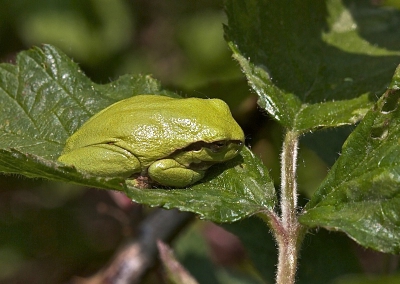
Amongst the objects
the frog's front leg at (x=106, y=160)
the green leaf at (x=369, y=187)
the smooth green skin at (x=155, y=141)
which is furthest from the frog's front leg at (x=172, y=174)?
the green leaf at (x=369, y=187)

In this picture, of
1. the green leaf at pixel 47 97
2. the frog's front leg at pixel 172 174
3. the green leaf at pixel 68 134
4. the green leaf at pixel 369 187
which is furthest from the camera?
the green leaf at pixel 47 97

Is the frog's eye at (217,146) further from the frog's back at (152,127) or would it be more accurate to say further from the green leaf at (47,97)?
the green leaf at (47,97)

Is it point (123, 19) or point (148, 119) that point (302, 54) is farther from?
point (123, 19)

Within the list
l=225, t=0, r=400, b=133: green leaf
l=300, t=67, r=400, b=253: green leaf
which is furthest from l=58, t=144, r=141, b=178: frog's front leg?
l=300, t=67, r=400, b=253: green leaf

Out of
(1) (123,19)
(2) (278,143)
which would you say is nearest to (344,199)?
(2) (278,143)

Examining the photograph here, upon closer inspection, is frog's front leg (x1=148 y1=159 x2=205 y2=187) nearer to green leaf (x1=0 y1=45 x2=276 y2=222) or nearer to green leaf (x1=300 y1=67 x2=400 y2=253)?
green leaf (x1=0 y1=45 x2=276 y2=222)
